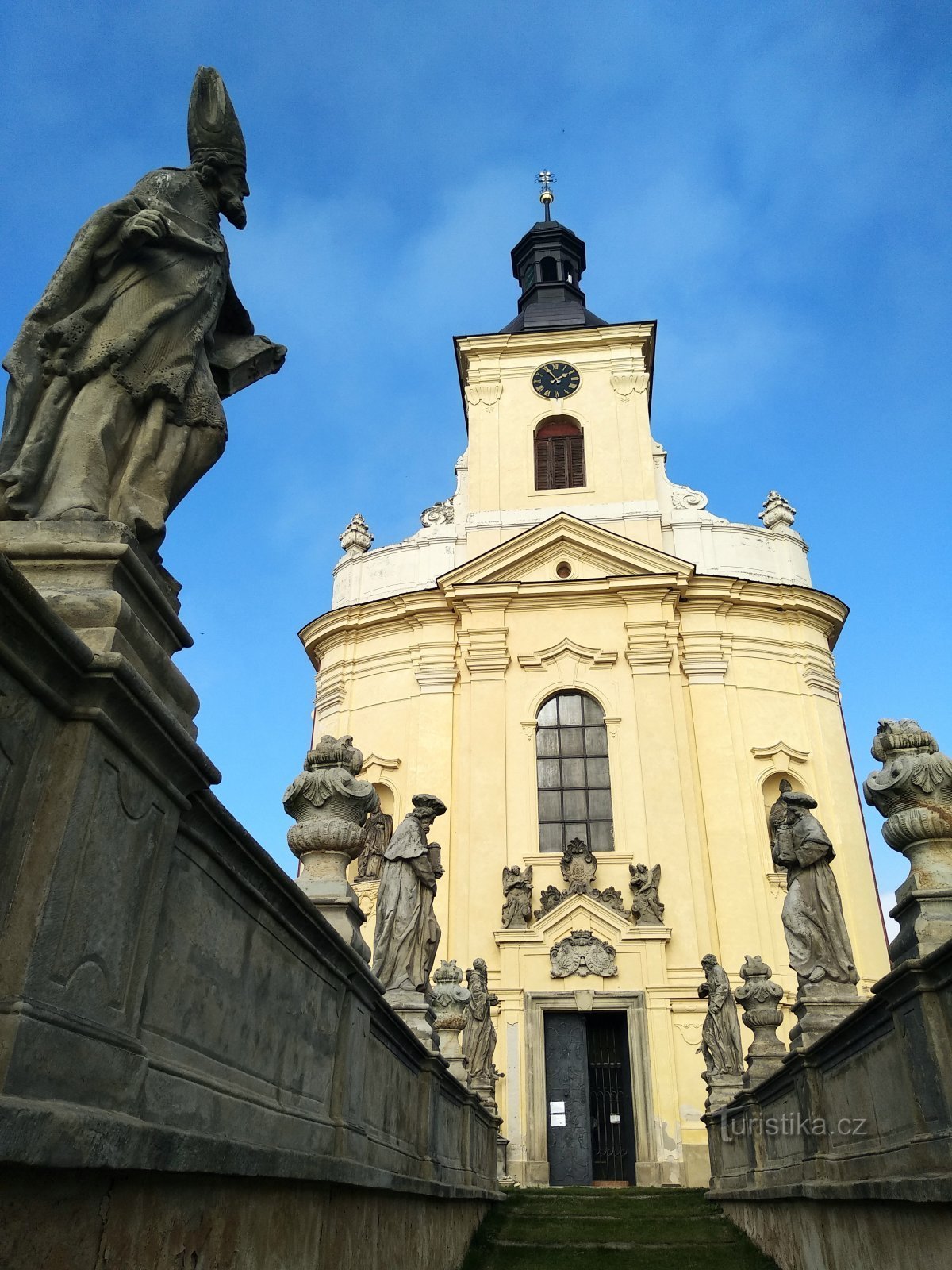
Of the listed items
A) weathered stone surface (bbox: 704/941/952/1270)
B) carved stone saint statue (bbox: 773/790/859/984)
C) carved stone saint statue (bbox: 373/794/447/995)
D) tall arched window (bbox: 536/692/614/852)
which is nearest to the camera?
weathered stone surface (bbox: 704/941/952/1270)

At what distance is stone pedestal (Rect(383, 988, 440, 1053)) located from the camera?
817 centimetres

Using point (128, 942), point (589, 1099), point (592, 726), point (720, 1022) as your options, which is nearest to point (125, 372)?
point (128, 942)

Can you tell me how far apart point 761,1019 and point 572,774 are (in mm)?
9833

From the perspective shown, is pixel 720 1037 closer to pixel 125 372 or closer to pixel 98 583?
pixel 125 372

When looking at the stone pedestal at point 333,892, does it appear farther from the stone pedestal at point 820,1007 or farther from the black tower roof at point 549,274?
the black tower roof at point 549,274


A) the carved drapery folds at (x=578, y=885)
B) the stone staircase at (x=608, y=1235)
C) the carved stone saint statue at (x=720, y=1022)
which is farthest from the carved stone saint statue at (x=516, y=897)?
the stone staircase at (x=608, y=1235)

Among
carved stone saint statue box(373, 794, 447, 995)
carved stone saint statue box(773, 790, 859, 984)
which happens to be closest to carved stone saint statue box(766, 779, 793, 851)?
carved stone saint statue box(773, 790, 859, 984)

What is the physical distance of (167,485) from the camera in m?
3.59

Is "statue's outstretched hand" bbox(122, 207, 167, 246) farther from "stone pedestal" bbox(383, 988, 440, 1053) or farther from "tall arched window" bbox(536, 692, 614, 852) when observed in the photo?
"tall arched window" bbox(536, 692, 614, 852)

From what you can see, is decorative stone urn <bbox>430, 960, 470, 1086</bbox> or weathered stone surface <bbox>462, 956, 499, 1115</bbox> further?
weathered stone surface <bbox>462, 956, 499, 1115</bbox>

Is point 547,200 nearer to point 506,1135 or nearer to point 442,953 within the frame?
point 442,953

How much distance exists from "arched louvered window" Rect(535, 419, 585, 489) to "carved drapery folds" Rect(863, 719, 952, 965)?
20253mm

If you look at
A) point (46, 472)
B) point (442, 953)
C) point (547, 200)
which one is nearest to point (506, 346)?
point (547, 200)

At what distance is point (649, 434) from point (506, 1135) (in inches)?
659
